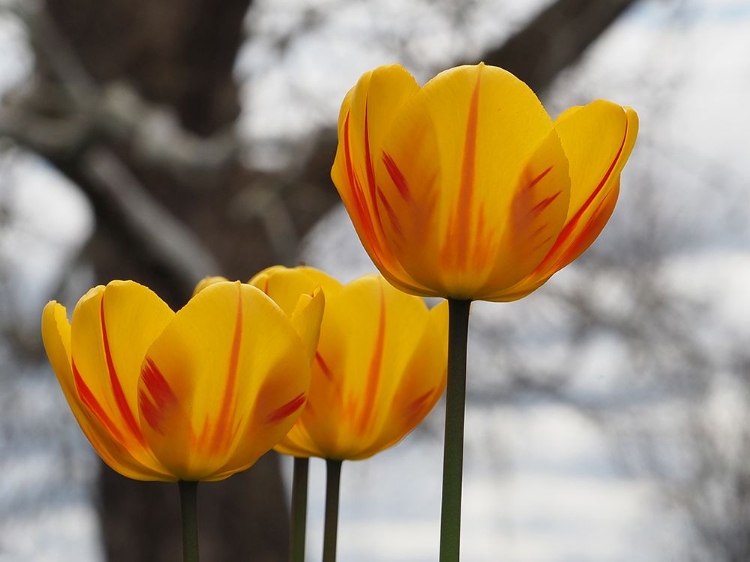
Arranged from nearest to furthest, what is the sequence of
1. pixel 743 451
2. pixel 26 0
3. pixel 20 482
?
pixel 26 0 → pixel 20 482 → pixel 743 451

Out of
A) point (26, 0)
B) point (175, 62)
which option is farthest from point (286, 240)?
point (26, 0)

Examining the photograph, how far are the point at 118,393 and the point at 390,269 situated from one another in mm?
109

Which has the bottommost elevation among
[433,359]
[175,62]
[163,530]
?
[163,530]

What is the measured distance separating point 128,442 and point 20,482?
7.92 ft

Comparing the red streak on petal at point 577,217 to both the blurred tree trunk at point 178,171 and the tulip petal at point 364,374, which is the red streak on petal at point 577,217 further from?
the blurred tree trunk at point 178,171

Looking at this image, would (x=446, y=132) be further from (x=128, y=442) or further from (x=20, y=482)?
(x=20, y=482)

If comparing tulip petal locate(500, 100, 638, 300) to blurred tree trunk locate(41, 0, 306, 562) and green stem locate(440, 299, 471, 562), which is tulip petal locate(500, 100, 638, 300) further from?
blurred tree trunk locate(41, 0, 306, 562)

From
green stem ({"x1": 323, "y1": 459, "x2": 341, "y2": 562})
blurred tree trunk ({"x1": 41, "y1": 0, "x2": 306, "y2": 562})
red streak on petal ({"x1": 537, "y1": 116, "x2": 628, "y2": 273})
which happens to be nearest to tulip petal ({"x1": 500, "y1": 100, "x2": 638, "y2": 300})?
red streak on petal ({"x1": 537, "y1": 116, "x2": 628, "y2": 273})

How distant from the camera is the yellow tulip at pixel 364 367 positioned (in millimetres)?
456

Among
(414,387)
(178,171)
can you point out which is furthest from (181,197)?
(414,387)

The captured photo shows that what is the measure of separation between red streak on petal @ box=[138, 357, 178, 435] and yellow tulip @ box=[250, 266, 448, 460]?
0.25ft

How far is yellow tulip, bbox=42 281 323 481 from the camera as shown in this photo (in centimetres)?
40

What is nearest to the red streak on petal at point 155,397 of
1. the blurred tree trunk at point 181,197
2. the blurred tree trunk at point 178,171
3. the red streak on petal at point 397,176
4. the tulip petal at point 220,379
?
the tulip petal at point 220,379

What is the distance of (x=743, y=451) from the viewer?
3461mm
